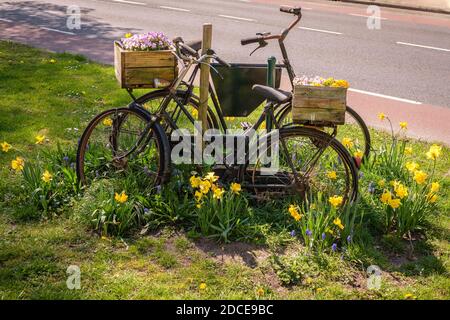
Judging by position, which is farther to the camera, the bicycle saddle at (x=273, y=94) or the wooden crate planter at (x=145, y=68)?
the wooden crate planter at (x=145, y=68)

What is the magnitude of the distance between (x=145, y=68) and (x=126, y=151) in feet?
2.35

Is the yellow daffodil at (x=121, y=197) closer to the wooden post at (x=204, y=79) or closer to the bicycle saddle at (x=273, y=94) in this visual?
the wooden post at (x=204, y=79)

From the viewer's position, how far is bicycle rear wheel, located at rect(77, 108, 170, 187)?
4559 mm

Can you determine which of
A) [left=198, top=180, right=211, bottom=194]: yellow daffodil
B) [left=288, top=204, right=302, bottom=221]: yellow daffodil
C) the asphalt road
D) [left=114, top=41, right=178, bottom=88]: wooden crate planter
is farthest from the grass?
the asphalt road

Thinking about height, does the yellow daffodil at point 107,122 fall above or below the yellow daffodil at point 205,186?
above

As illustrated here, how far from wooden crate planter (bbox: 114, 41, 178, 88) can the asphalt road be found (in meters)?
4.57

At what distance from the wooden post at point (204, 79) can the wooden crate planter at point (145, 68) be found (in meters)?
0.23

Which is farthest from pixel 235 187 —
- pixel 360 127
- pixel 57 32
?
pixel 57 32

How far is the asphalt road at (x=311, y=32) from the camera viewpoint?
935 centimetres

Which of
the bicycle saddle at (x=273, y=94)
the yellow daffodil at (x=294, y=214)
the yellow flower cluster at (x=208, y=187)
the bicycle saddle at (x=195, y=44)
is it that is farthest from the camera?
the bicycle saddle at (x=195, y=44)

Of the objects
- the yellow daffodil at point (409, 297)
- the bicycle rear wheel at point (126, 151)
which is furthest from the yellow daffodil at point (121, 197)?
the yellow daffodil at point (409, 297)

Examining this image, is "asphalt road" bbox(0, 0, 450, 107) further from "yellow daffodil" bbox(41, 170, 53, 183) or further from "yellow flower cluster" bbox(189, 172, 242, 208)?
"yellow daffodil" bbox(41, 170, 53, 183)

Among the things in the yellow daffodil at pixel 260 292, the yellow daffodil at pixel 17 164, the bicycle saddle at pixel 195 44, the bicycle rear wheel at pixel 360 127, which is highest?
the bicycle saddle at pixel 195 44

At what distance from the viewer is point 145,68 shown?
4.59 m
